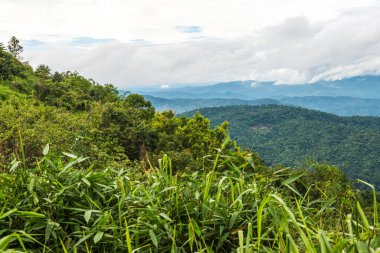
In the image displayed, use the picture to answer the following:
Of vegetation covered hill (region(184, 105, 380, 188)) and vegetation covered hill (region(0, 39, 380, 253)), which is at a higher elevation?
vegetation covered hill (region(0, 39, 380, 253))

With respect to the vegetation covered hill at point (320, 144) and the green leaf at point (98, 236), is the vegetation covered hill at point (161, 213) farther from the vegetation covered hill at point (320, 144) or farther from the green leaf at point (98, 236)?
the vegetation covered hill at point (320, 144)

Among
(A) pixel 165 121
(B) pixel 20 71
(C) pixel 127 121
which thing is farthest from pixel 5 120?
(B) pixel 20 71

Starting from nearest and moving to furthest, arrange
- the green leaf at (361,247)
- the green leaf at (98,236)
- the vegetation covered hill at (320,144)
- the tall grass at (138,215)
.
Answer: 1. the green leaf at (361,247)
2. the green leaf at (98,236)
3. the tall grass at (138,215)
4. the vegetation covered hill at (320,144)

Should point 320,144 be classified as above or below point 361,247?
below

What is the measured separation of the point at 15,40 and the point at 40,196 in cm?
6389

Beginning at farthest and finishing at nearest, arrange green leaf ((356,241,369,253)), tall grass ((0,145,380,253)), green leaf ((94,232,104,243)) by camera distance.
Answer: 1. tall grass ((0,145,380,253))
2. green leaf ((94,232,104,243))
3. green leaf ((356,241,369,253))

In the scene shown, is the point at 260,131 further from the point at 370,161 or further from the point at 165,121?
the point at 165,121

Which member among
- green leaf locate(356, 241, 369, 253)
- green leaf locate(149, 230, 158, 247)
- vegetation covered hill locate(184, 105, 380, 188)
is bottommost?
vegetation covered hill locate(184, 105, 380, 188)

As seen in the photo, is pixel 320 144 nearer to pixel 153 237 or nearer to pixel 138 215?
pixel 138 215

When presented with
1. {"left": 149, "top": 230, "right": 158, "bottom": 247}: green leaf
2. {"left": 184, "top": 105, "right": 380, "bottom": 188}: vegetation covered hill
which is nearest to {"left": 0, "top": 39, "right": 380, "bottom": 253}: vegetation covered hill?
{"left": 149, "top": 230, "right": 158, "bottom": 247}: green leaf

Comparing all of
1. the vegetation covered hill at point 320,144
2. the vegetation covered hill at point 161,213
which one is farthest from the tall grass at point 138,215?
the vegetation covered hill at point 320,144

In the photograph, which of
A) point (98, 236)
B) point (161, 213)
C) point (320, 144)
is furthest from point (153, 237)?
point (320, 144)

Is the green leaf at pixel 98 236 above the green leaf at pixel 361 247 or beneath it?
beneath

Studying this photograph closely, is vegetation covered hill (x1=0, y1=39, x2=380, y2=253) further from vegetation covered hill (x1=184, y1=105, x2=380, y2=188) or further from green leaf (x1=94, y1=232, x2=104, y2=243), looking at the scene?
vegetation covered hill (x1=184, y1=105, x2=380, y2=188)
